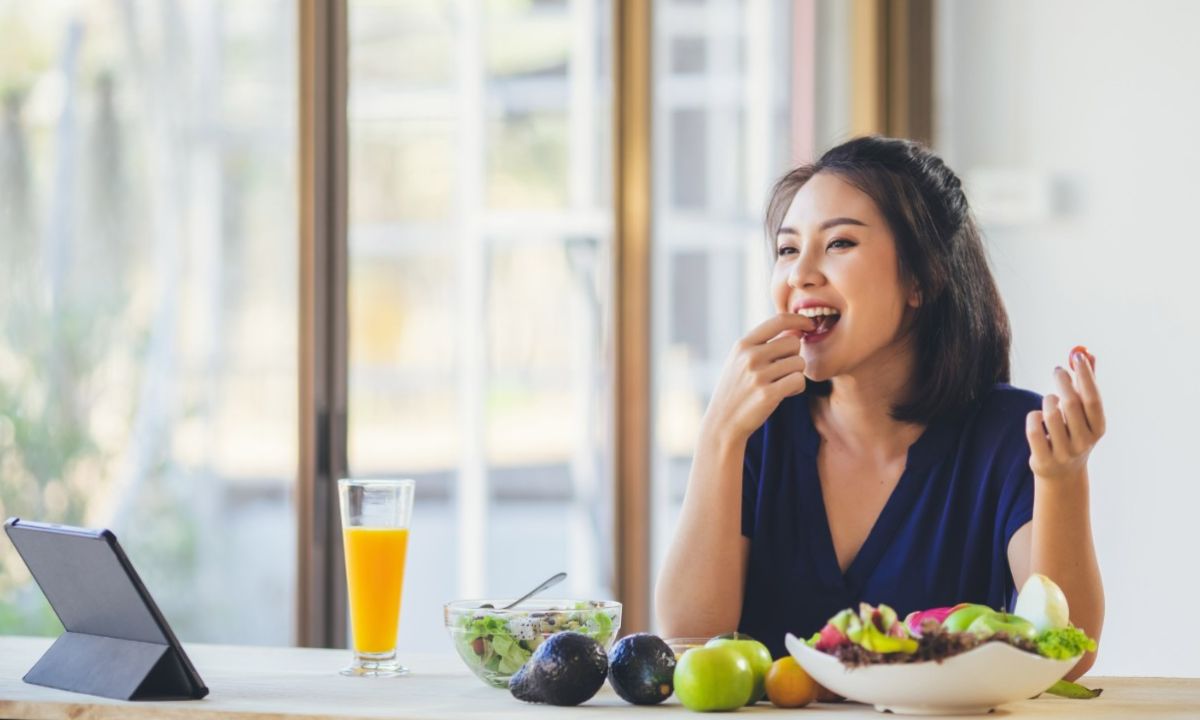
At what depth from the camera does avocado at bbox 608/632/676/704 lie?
1.35 metres

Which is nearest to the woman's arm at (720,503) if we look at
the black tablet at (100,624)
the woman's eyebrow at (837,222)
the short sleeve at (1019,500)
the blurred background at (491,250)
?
the woman's eyebrow at (837,222)

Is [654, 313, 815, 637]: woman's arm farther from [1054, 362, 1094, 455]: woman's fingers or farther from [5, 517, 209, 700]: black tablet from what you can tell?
[5, 517, 209, 700]: black tablet

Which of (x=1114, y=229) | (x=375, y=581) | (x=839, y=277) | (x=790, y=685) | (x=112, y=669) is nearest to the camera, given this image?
(x=790, y=685)

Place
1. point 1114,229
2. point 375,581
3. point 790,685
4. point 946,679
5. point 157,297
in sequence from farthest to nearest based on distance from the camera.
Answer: point 1114,229, point 157,297, point 375,581, point 790,685, point 946,679

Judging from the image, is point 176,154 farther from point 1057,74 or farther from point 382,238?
point 1057,74

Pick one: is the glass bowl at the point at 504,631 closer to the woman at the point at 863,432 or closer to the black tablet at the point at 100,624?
the black tablet at the point at 100,624

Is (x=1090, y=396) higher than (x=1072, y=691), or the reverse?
(x=1090, y=396)

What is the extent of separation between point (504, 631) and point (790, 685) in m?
0.30

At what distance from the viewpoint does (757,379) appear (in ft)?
5.78

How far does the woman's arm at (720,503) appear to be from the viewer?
5.82ft

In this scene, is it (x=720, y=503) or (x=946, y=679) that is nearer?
(x=946, y=679)

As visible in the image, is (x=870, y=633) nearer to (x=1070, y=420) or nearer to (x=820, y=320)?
(x=1070, y=420)

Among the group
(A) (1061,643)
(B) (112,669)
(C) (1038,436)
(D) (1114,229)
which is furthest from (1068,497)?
(D) (1114,229)

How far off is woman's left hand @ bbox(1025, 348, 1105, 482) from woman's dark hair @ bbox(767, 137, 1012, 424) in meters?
0.39
